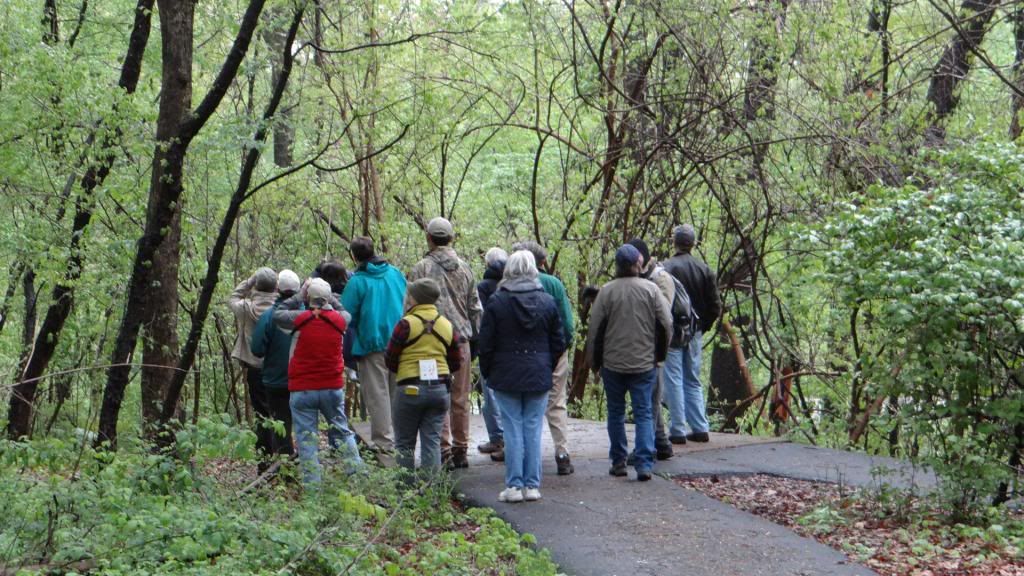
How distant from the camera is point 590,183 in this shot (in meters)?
14.2

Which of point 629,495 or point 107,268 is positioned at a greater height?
point 107,268

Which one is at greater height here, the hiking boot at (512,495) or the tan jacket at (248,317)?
the tan jacket at (248,317)

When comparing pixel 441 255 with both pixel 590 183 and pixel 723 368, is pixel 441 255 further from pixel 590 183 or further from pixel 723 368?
pixel 723 368

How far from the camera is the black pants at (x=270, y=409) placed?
30.6ft

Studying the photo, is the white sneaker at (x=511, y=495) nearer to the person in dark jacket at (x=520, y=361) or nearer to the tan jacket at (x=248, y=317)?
the person in dark jacket at (x=520, y=361)

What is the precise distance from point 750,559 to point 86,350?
13.0 m

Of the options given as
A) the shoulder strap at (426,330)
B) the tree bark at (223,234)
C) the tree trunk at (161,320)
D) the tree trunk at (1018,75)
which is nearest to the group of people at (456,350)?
the shoulder strap at (426,330)

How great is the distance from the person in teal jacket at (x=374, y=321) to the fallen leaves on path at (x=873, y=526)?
2.75m

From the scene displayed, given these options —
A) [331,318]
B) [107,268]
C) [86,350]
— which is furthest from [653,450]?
[86,350]

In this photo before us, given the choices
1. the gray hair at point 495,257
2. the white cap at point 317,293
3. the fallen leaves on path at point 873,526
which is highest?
the gray hair at point 495,257

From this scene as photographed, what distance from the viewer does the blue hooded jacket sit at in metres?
9.31

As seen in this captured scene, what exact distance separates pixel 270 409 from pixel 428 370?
2.04m

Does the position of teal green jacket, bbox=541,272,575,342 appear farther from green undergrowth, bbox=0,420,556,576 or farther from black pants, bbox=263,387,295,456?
black pants, bbox=263,387,295,456

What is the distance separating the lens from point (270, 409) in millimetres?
9414
